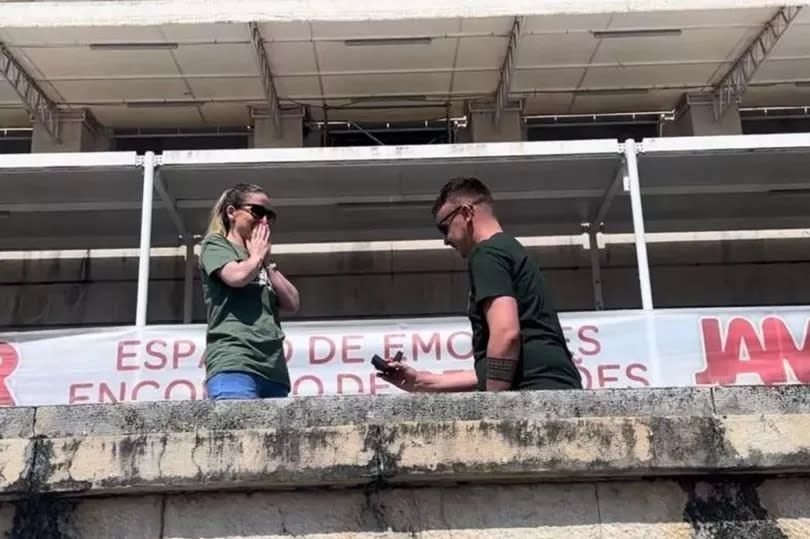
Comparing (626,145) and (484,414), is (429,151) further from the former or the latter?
(484,414)

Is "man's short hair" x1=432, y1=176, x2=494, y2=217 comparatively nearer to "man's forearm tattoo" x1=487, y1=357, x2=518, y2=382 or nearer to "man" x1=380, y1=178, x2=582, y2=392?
"man" x1=380, y1=178, x2=582, y2=392

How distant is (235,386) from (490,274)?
3.86 feet

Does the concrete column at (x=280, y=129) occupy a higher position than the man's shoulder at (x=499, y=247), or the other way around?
the concrete column at (x=280, y=129)

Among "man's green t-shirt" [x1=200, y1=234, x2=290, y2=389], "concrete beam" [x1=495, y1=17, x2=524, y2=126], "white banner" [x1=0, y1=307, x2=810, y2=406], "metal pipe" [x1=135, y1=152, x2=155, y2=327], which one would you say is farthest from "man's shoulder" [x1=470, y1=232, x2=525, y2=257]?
"concrete beam" [x1=495, y1=17, x2=524, y2=126]

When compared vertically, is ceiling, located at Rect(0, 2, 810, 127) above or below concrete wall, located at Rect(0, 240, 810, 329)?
above

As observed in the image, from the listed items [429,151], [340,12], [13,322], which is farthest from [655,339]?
[13,322]

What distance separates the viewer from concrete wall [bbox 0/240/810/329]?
10.4 metres

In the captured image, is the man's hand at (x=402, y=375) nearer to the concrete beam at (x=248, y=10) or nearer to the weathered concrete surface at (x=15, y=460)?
the weathered concrete surface at (x=15, y=460)

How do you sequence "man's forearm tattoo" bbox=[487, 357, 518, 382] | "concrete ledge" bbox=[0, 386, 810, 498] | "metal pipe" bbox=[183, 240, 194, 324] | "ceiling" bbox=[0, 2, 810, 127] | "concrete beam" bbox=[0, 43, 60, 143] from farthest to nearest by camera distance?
"metal pipe" bbox=[183, 240, 194, 324] < "concrete beam" bbox=[0, 43, 60, 143] < "ceiling" bbox=[0, 2, 810, 127] < "man's forearm tattoo" bbox=[487, 357, 518, 382] < "concrete ledge" bbox=[0, 386, 810, 498]

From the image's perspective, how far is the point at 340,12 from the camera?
8789 millimetres

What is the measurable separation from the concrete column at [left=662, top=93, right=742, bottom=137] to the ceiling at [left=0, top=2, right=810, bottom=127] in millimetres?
173

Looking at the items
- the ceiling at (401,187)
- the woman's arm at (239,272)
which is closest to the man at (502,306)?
the woman's arm at (239,272)

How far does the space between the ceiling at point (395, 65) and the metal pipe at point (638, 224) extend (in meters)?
1.63

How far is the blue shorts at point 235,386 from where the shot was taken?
341 centimetres
